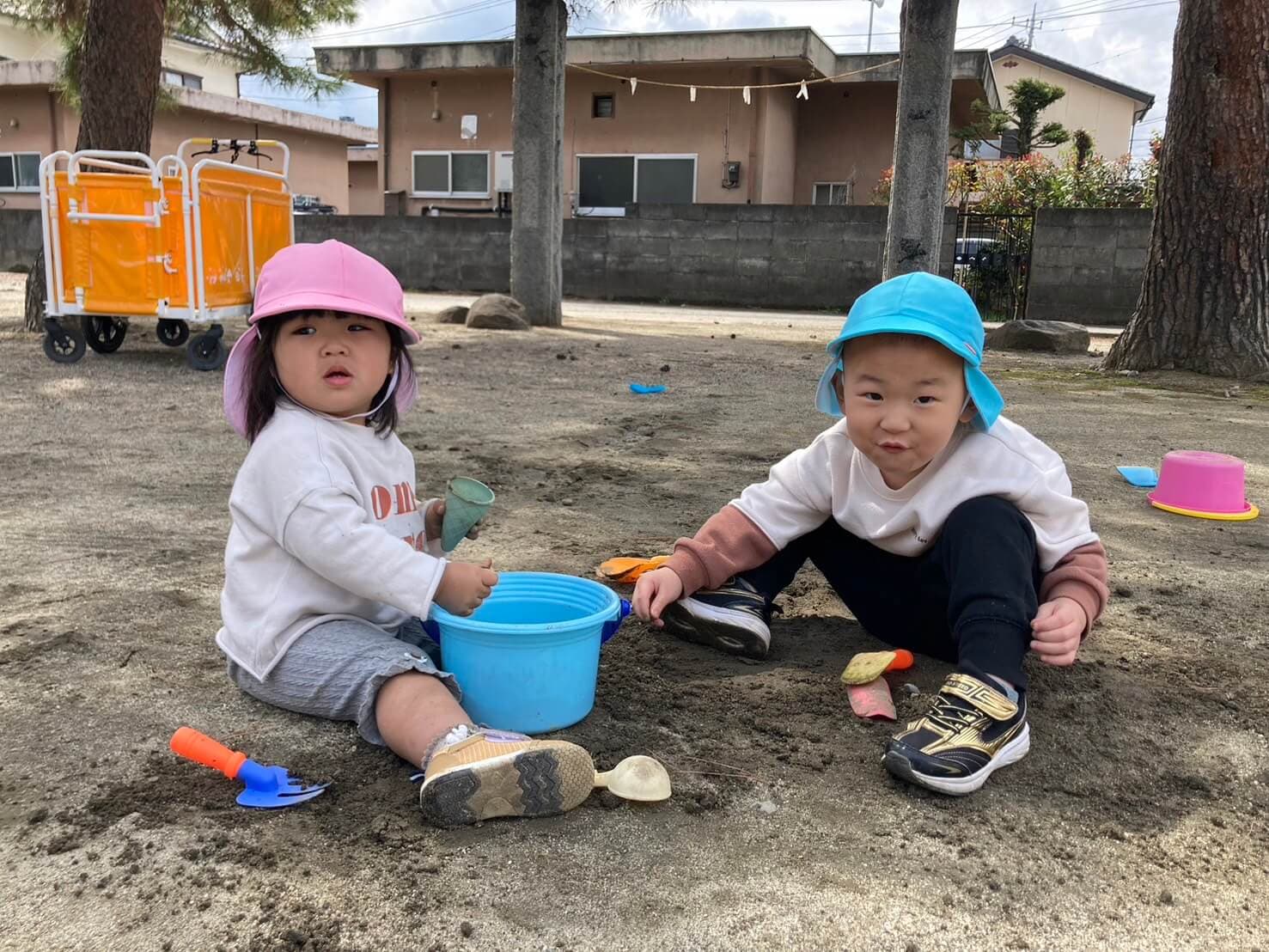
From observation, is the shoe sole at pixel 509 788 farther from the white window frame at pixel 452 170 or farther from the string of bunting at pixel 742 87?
the white window frame at pixel 452 170

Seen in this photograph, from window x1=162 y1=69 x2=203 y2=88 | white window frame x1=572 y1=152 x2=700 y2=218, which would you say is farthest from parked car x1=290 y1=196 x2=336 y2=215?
white window frame x1=572 y1=152 x2=700 y2=218

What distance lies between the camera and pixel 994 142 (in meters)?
25.8

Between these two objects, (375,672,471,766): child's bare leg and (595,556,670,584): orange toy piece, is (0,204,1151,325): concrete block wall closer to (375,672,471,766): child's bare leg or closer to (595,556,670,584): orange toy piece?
(595,556,670,584): orange toy piece

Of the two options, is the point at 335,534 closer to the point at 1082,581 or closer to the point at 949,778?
the point at 949,778

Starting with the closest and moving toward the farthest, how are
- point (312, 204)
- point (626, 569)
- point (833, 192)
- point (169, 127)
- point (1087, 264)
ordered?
1. point (626, 569)
2. point (1087, 264)
3. point (833, 192)
4. point (169, 127)
5. point (312, 204)

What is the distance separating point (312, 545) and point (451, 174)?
1837 centimetres

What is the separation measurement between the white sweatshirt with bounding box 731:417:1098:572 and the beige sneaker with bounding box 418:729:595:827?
2.67 feet

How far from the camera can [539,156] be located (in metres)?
10.1

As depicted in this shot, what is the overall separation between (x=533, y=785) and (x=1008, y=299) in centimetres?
1328

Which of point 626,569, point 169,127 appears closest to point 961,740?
point 626,569

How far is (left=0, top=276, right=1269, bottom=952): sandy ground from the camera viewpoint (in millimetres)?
1330

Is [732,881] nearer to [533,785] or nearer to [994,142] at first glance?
[533,785]

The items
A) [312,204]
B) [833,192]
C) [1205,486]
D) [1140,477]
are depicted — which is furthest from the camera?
[312,204]

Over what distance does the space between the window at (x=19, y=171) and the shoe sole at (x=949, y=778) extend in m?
23.5
